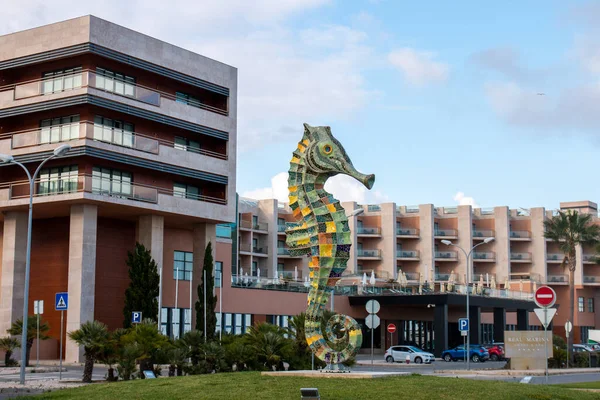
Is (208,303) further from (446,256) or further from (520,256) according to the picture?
(520,256)

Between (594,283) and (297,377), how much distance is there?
89113 mm

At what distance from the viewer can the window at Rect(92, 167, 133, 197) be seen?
44.1 metres

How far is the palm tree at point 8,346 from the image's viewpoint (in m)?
40.3

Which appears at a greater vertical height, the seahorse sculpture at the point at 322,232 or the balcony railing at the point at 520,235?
the balcony railing at the point at 520,235

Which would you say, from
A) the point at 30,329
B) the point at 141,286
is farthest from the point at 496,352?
the point at 30,329

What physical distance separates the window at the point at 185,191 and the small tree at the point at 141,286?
5.17 metres

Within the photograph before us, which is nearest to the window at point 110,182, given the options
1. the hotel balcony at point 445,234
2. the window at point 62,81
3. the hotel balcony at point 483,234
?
the window at point 62,81

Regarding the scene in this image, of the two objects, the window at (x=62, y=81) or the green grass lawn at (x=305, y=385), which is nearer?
the green grass lawn at (x=305, y=385)

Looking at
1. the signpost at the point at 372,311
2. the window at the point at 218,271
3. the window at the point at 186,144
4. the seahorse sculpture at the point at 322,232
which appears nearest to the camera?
the seahorse sculpture at the point at 322,232

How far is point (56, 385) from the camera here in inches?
1051

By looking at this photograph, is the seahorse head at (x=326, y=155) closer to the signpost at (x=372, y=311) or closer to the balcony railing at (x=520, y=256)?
the signpost at (x=372, y=311)

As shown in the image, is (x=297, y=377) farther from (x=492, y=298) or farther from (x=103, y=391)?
(x=492, y=298)

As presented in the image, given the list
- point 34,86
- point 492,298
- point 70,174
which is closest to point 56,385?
point 70,174

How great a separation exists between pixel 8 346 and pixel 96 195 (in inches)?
340
